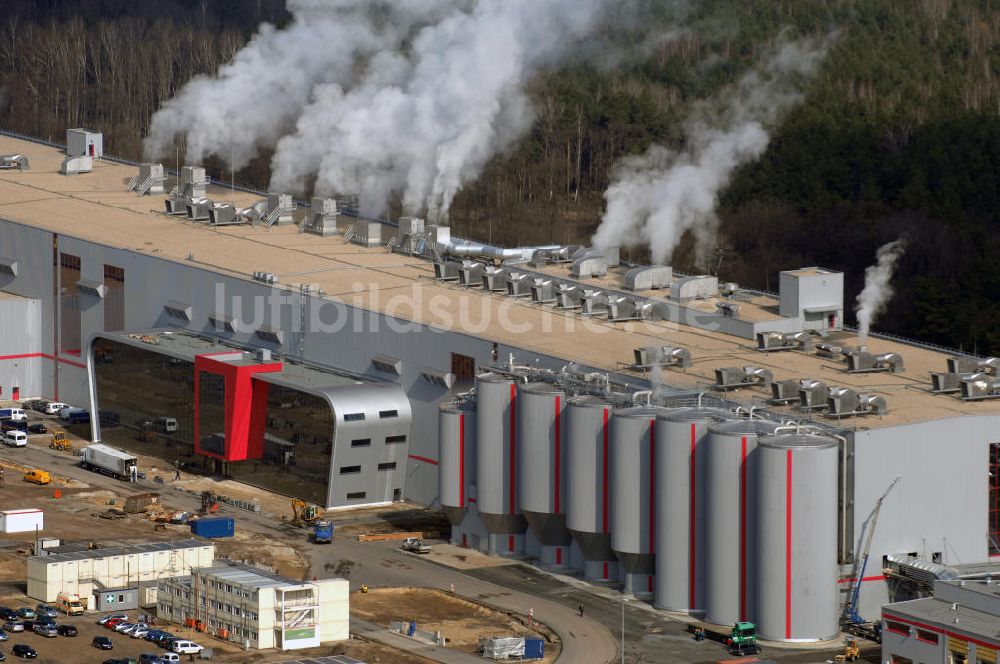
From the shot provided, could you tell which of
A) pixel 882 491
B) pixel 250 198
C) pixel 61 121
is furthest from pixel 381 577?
pixel 61 121

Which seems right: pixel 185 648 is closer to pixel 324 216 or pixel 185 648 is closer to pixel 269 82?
pixel 324 216

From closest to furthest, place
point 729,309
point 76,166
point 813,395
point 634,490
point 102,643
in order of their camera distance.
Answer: point 102,643, point 634,490, point 813,395, point 729,309, point 76,166

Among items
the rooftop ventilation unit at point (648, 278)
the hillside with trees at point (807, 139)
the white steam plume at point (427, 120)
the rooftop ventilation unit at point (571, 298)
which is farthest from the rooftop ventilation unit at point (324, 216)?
the hillside with trees at point (807, 139)

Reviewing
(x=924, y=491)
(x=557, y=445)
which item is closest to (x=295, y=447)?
(x=557, y=445)

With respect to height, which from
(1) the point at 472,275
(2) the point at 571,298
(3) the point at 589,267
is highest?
(3) the point at 589,267

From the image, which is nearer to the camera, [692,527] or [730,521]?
[730,521]

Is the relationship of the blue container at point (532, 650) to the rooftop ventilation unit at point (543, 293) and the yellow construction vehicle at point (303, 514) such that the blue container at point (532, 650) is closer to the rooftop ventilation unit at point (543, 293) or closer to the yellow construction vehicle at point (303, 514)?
the yellow construction vehicle at point (303, 514)
